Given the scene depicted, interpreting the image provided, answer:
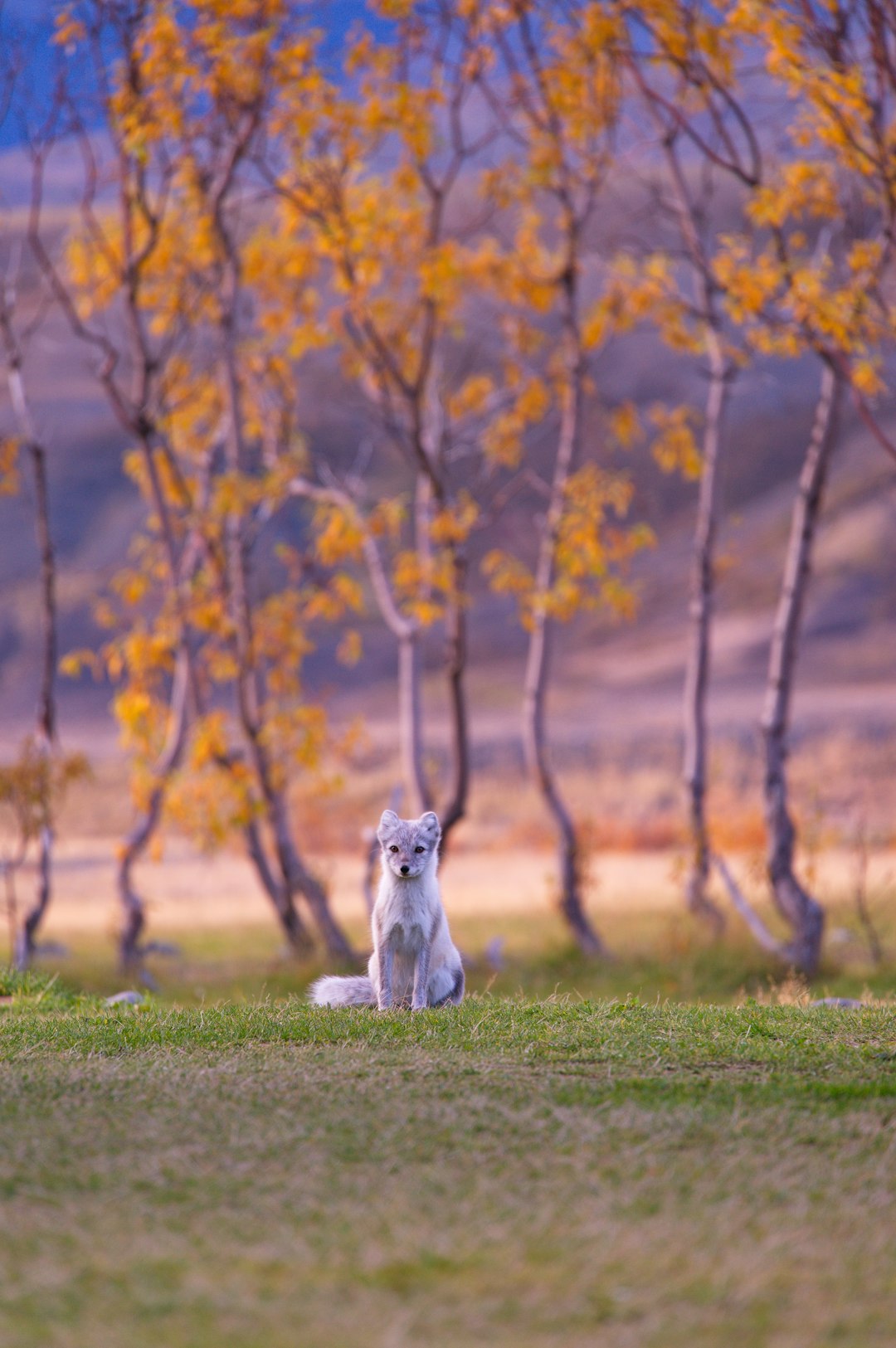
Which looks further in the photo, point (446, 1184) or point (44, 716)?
point (44, 716)

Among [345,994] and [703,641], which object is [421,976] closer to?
[345,994]

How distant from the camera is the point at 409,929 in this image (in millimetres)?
8680

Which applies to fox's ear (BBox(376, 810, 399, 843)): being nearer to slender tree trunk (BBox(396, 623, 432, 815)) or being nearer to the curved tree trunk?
slender tree trunk (BBox(396, 623, 432, 815))

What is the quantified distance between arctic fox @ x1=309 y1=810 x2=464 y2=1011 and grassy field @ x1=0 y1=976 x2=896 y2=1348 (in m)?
0.41

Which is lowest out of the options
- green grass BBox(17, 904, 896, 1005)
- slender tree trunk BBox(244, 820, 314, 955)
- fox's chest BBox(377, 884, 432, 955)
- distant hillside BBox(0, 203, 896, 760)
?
green grass BBox(17, 904, 896, 1005)

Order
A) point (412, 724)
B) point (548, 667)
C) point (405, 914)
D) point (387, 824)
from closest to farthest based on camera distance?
1. point (405, 914)
2. point (387, 824)
3. point (412, 724)
4. point (548, 667)

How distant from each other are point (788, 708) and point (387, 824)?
9590 mm

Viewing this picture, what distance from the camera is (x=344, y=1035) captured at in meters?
8.03

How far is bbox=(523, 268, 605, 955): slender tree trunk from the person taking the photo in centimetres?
1903

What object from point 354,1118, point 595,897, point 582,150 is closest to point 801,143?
point 582,150

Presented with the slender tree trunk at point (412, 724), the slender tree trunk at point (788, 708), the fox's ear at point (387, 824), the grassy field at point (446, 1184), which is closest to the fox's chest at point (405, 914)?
the fox's ear at point (387, 824)

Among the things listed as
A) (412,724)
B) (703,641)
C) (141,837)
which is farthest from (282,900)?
(703,641)

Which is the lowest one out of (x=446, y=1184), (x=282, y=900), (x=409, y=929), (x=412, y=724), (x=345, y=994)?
(x=282, y=900)

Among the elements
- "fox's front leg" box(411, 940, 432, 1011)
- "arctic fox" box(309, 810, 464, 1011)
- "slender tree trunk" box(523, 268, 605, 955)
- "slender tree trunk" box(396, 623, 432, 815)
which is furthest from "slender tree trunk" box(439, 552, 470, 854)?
"fox's front leg" box(411, 940, 432, 1011)
